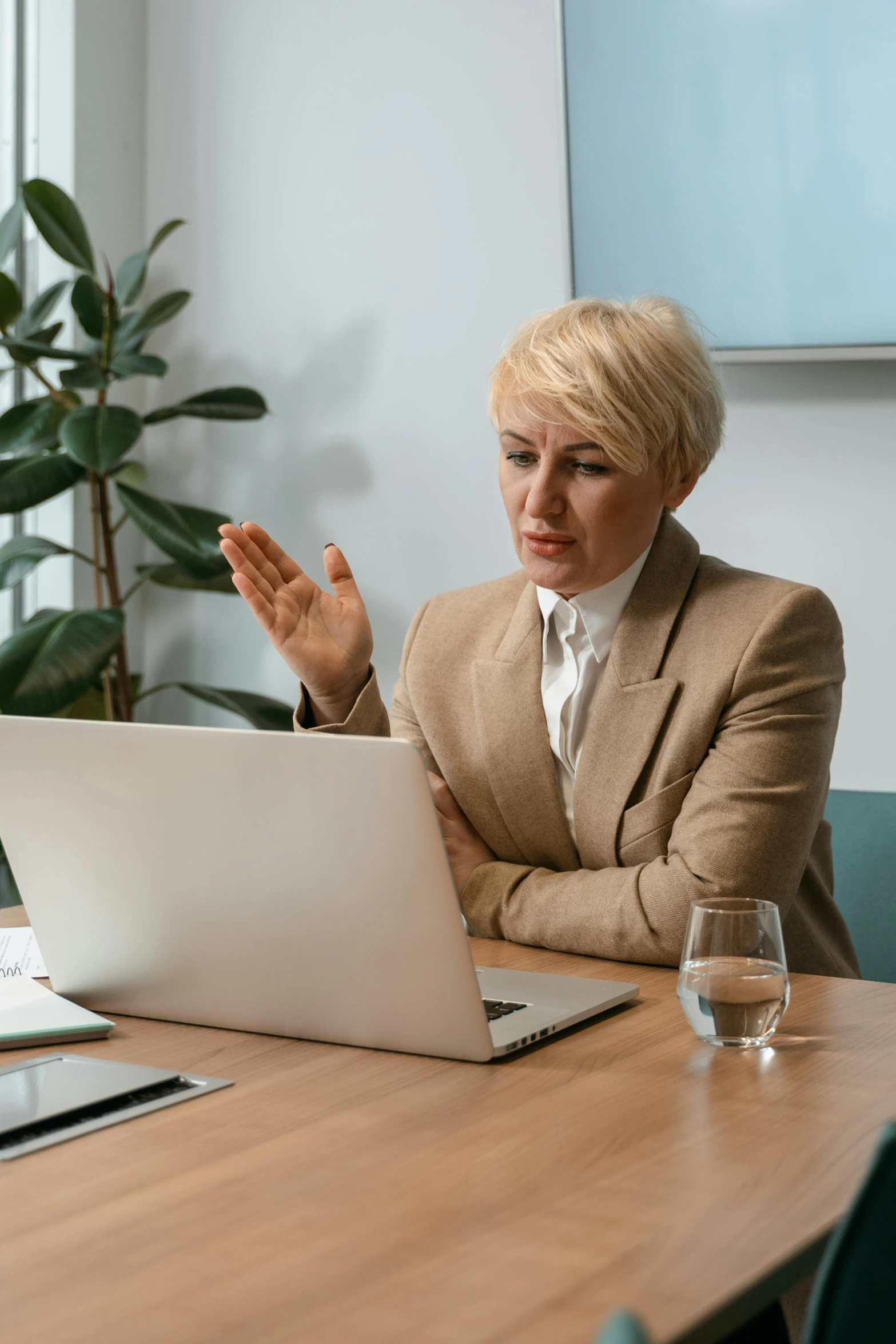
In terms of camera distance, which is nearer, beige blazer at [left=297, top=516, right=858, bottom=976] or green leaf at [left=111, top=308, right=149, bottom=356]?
beige blazer at [left=297, top=516, right=858, bottom=976]

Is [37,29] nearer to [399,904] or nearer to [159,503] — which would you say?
[159,503]

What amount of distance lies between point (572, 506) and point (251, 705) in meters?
1.27

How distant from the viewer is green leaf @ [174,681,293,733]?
9.02 feet

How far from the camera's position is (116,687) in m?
2.92

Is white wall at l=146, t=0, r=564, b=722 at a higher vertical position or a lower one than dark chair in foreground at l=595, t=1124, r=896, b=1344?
higher

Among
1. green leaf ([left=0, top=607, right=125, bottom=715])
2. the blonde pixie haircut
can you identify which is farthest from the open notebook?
green leaf ([left=0, top=607, right=125, bottom=715])

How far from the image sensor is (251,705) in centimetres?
277

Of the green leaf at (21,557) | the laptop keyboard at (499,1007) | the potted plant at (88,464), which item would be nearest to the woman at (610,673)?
the laptop keyboard at (499,1007)

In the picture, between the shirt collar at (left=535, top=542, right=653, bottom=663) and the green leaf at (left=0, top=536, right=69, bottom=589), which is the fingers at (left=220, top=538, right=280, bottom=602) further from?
the green leaf at (left=0, top=536, right=69, bottom=589)

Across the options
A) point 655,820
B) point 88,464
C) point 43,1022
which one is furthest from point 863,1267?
point 88,464

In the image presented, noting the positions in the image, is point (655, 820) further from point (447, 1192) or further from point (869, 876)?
point (447, 1192)

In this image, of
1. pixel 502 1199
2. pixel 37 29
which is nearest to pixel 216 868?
pixel 502 1199

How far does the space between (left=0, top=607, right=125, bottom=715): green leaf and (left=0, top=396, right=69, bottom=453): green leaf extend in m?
0.34

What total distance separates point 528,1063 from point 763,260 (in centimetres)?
158
